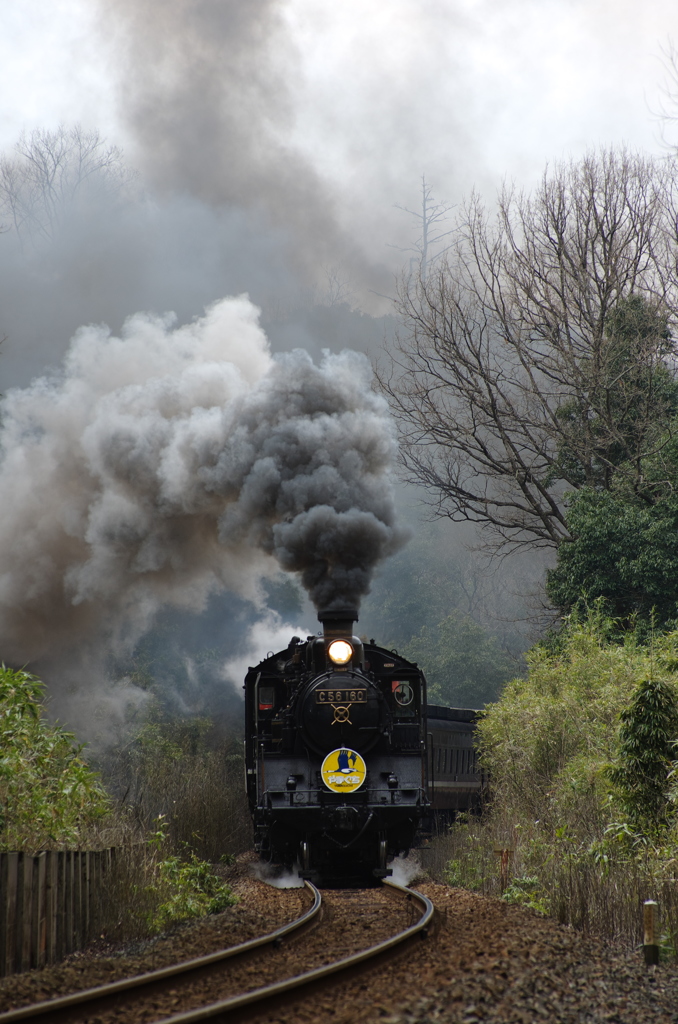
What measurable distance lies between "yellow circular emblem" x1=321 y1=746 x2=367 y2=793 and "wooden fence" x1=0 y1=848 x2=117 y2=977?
3.20 metres

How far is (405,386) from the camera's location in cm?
2755

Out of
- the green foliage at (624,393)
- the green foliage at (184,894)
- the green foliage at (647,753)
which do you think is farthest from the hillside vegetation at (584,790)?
the green foliage at (624,393)

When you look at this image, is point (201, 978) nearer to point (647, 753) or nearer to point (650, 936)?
point (650, 936)

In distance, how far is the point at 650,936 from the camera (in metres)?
7.36

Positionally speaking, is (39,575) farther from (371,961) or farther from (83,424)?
(371,961)

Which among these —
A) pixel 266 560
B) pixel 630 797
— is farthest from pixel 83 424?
pixel 630 797

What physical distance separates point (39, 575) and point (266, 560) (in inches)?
176

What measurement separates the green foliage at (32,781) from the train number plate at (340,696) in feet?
9.46

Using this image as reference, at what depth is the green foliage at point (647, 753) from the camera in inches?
424

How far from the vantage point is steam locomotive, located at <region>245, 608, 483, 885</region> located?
35.8ft

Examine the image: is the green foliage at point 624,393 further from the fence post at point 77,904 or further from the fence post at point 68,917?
the fence post at point 68,917

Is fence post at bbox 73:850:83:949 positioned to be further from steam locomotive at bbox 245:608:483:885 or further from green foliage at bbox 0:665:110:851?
steam locomotive at bbox 245:608:483:885

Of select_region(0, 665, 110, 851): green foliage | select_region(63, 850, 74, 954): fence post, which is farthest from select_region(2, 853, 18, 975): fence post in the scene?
select_region(63, 850, 74, 954): fence post

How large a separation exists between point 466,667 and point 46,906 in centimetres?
3553
